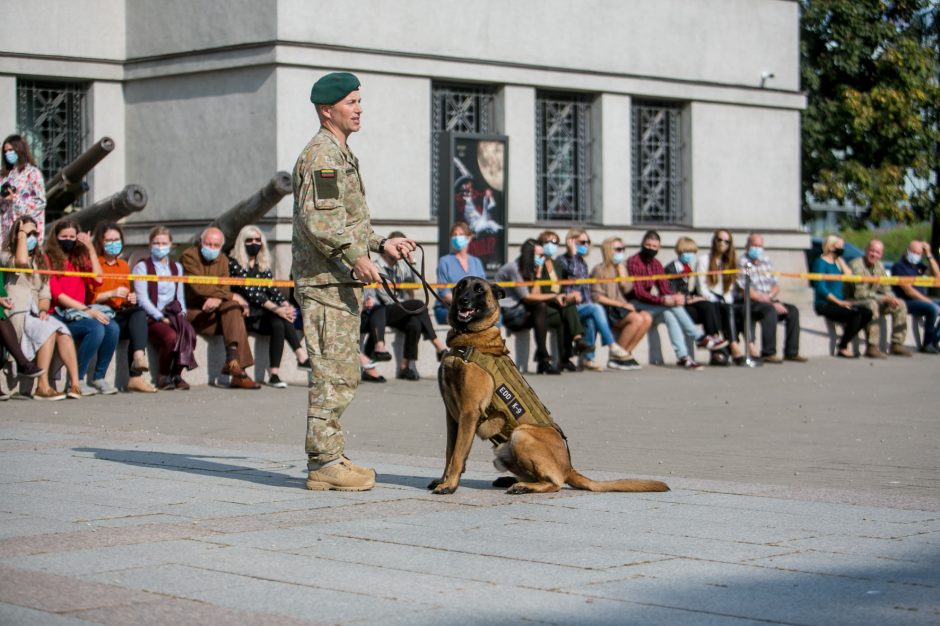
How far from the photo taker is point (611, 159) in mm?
24672

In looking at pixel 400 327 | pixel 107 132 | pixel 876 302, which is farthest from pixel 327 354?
pixel 107 132

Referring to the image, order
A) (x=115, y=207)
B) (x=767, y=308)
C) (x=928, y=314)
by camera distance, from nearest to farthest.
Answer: (x=115, y=207) < (x=767, y=308) < (x=928, y=314)

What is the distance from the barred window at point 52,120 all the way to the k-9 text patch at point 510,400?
15113 mm

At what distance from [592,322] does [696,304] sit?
5.65 feet

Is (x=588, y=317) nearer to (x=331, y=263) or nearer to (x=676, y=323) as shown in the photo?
(x=676, y=323)

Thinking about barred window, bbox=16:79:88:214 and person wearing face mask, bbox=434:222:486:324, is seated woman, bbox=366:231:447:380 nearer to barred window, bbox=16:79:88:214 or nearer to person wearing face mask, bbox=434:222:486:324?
person wearing face mask, bbox=434:222:486:324

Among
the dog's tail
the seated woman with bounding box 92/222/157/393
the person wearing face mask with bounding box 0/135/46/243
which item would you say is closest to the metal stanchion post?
the seated woman with bounding box 92/222/157/393

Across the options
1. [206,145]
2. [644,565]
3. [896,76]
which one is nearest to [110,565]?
[644,565]

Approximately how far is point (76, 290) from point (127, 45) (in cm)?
861

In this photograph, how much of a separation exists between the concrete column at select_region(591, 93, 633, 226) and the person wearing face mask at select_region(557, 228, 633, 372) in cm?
542

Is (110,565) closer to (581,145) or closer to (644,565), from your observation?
(644,565)

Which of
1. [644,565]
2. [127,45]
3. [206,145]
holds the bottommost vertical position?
[644,565]

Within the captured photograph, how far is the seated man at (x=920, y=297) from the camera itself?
22.9 m

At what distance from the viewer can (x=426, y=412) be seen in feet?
45.3
